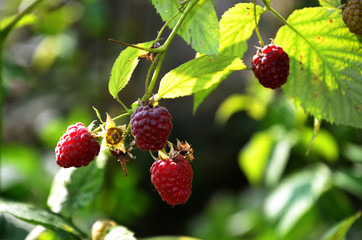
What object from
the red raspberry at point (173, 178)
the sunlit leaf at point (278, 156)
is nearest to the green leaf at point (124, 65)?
the red raspberry at point (173, 178)

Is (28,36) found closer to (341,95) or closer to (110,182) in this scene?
(110,182)

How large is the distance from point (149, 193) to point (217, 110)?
87cm

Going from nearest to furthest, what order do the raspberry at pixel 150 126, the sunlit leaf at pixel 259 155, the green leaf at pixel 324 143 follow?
Result: the raspberry at pixel 150 126, the green leaf at pixel 324 143, the sunlit leaf at pixel 259 155

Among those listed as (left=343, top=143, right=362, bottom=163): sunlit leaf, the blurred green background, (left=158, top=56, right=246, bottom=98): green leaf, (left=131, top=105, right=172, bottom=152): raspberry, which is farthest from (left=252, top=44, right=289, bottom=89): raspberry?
(left=343, top=143, right=362, bottom=163): sunlit leaf

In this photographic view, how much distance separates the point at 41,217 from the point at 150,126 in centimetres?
34

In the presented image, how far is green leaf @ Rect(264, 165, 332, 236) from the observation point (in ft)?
5.67

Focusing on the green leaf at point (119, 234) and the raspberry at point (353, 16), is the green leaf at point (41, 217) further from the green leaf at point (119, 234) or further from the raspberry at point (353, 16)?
the raspberry at point (353, 16)

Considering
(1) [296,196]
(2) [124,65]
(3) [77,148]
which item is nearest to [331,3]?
(2) [124,65]

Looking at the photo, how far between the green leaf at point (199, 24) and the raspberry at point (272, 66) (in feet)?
0.29

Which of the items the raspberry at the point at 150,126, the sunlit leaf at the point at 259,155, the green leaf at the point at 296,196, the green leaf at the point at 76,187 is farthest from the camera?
the sunlit leaf at the point at 259,155

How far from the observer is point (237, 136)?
320 cm

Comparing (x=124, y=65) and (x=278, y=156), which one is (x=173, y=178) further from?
(x=278, y=156)

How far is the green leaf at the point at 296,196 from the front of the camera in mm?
1729

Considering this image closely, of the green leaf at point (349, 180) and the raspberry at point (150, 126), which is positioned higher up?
the raspberry at point (150, 126)
